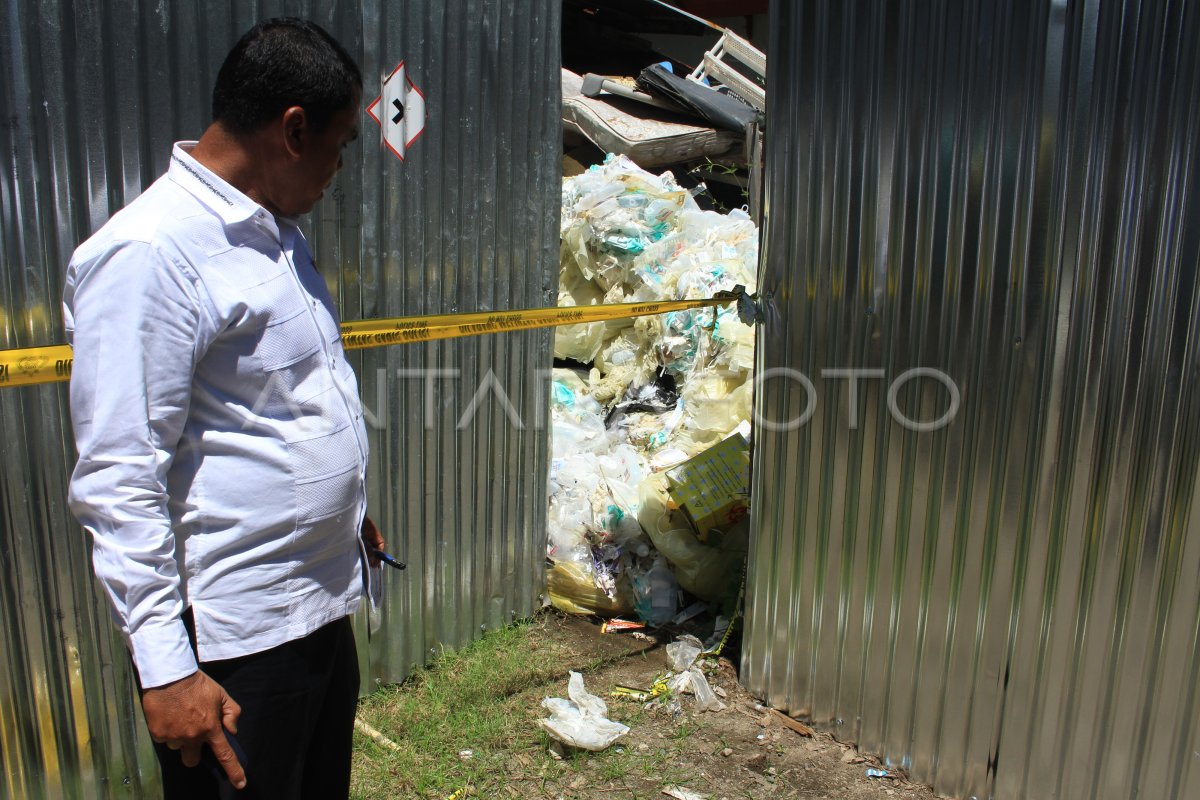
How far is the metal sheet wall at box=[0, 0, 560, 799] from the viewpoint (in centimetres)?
234

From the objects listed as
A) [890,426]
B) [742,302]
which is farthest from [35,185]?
[890,426]

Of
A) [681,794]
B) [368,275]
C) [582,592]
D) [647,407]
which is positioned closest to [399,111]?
[368,275]

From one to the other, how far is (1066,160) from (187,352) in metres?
2.18

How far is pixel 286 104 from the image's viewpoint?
1.53m

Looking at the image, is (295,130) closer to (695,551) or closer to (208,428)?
(208,428)

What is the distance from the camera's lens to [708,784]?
2.97 metres

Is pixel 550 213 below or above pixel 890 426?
above

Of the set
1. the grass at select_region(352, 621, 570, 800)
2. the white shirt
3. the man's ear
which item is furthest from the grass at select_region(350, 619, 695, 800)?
the man's ear

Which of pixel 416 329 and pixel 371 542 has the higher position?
pixel 416 329

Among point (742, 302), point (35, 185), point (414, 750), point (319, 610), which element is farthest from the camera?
point (742, 302)

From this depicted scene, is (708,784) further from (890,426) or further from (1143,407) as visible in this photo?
(1143,407)

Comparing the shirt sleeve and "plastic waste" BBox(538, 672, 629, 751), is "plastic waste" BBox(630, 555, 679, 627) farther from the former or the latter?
the shirt sleeve

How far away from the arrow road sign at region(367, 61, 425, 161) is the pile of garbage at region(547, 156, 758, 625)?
4.85ft

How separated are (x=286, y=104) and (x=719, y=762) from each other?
2.50 m
